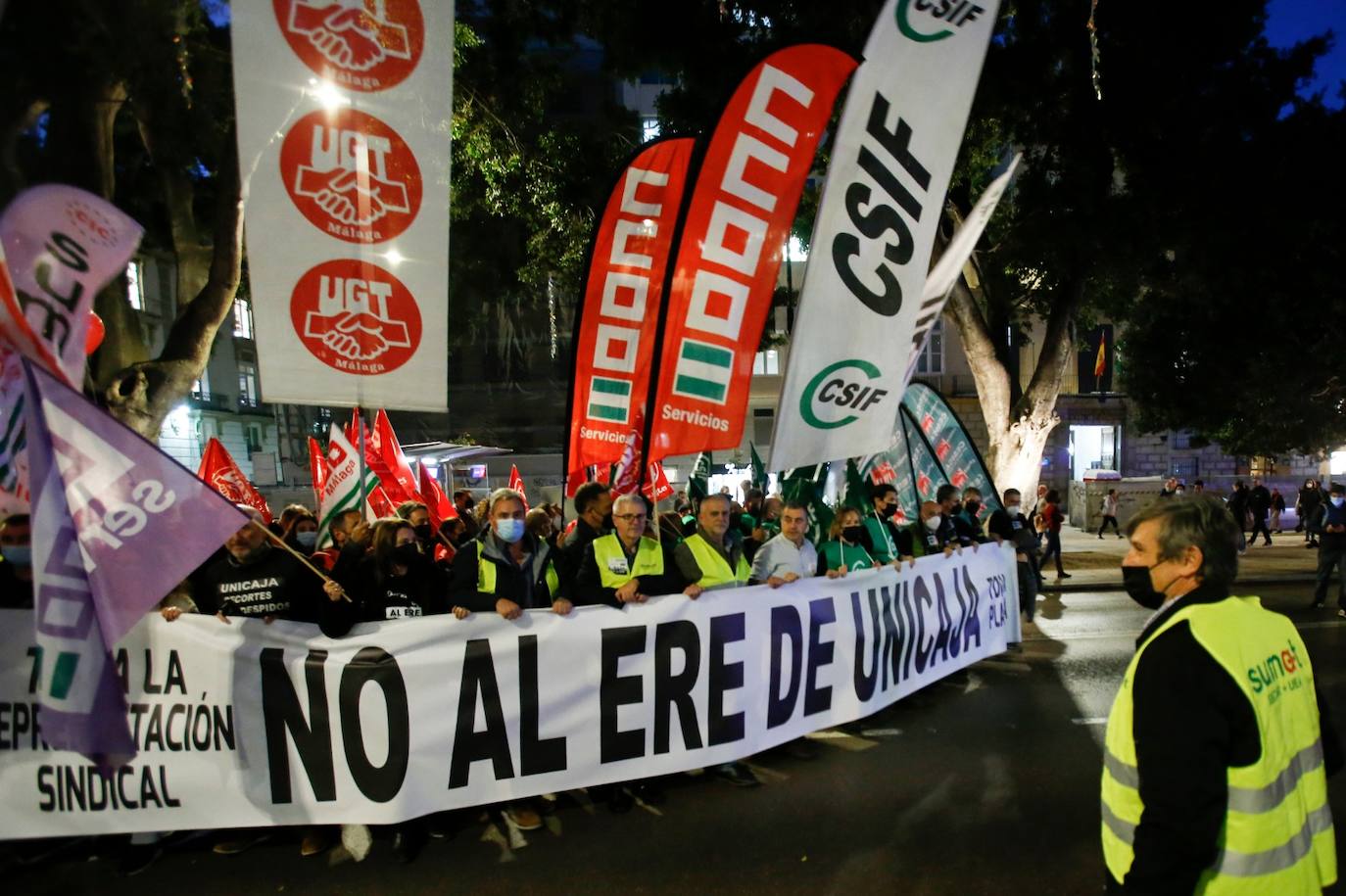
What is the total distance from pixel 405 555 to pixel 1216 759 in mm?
4019

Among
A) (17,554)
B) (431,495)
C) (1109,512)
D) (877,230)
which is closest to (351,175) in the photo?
(17,554)

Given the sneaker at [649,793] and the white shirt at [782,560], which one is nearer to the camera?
the sneaker at [649,793]

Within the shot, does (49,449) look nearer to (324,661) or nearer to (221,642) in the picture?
(221,642)

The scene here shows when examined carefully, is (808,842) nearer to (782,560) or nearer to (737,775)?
(737,775)

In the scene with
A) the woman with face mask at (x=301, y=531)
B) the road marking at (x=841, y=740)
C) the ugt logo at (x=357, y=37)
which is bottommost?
the road marking at (x=841, y=740)

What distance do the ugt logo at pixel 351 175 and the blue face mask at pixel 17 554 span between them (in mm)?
2293

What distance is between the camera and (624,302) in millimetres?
7219

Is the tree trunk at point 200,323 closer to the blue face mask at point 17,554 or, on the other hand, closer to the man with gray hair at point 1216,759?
the blue face mask at point 17,554

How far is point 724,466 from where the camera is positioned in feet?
79.4

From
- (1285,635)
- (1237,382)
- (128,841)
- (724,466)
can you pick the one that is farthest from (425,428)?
(1285,635)

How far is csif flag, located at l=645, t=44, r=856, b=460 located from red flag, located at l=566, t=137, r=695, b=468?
4.06 ft

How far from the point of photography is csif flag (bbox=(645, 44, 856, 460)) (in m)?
5.42

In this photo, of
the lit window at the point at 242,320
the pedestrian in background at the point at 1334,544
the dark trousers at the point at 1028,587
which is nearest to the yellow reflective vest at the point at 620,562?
the dark trousers at the point at 1028,587

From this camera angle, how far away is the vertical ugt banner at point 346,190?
4.36m
